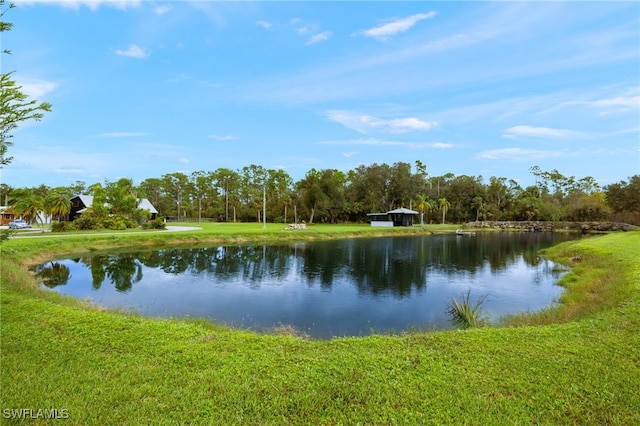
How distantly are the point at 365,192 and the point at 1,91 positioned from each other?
58.1 metres

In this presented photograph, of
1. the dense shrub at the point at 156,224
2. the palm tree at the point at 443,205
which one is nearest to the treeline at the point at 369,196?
the palm tree at the point at 443,205

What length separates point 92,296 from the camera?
12570 mm

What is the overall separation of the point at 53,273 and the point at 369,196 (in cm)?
4899

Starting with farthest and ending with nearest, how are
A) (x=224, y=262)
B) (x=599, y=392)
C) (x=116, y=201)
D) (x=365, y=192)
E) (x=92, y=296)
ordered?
(x=365, y=192), (x=116, y=201), (x=224, y=262), (x=92, y=296), (x=599, y=392)

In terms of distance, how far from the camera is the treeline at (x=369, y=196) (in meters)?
56.5

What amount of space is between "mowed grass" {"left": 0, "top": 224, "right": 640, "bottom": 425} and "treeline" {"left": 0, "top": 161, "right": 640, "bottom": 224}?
147 feet

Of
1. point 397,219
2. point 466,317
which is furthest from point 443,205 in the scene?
point 466,317

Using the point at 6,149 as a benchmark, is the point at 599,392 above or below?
below

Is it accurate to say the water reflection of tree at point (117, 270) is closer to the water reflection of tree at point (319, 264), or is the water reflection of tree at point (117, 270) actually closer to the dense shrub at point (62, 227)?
the water reflection of tree at point (319, 264)

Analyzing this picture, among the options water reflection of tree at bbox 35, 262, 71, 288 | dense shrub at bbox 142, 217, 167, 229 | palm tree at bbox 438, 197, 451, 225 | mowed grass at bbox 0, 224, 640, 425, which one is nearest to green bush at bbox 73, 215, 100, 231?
dense shrub at bbox 142, 217, 167, 229

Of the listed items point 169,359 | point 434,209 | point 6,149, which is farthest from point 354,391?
point 434,209

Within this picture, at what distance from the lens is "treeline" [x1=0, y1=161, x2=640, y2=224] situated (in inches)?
2223

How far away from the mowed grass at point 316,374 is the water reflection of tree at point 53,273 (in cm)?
935

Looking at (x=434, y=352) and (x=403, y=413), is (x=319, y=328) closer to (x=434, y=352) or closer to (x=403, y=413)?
(x=434, y=352)
